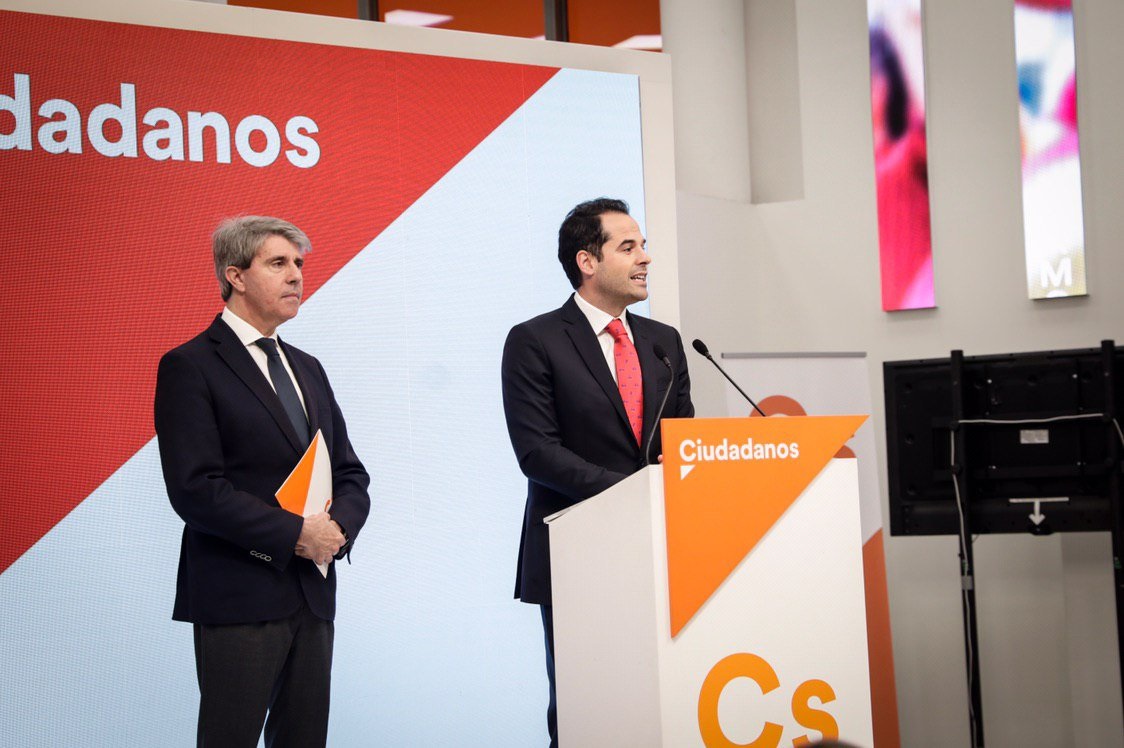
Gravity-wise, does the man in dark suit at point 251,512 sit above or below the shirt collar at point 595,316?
below

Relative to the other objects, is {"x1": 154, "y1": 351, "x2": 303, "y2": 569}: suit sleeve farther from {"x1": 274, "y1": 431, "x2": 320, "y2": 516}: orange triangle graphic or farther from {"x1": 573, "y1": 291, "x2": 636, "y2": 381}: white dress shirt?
{"x1": 573, "y1": 291, "x2": 636, "y2": 381}: white dress shirt

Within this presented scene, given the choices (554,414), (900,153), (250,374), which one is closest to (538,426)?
(554,414)

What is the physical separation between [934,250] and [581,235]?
2.64 meters

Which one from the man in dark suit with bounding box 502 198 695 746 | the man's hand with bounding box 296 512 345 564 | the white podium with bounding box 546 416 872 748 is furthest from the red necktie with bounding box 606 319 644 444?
the man's hand with bounding box 296 512 345 564

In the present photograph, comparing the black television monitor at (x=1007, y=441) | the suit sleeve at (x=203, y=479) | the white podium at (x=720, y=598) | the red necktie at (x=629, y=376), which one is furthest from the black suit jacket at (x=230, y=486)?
the black television monitor at (x=1007, y=441)

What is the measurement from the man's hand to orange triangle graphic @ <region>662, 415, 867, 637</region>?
877 mm

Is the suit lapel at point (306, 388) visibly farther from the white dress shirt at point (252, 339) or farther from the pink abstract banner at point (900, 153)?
the pink abstract banner at point (900, 153)

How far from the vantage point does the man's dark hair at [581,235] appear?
3242 mm

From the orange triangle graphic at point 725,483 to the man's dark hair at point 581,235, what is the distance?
1060 mm

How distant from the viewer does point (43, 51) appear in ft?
11.5

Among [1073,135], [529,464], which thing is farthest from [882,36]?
[529,464]

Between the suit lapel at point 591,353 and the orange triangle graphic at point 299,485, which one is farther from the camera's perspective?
the suit lapel at point 591,353

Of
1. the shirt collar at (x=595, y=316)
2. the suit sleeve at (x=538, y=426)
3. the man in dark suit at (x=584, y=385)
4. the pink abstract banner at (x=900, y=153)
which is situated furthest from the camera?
the pink abstract banner at (x=900, y=153)

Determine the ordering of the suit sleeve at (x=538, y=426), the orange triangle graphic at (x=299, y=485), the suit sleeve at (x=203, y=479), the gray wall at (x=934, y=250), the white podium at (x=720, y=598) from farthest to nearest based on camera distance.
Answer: the gray wall at (x=934, y=250)
the suit sleeve at (x=538, y=426)
the orange triangle graphic at (x=299, y=485)
the suit sleeve at (x=203, y=479)
the white podium at (x=720, y=598)
